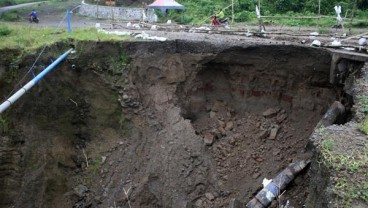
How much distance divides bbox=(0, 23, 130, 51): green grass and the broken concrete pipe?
5002 mm

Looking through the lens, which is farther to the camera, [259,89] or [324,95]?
[259,89]

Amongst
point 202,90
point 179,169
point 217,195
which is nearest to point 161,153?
point 179,169

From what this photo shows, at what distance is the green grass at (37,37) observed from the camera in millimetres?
8625

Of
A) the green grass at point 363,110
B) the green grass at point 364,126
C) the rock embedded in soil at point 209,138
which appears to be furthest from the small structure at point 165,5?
the green grass at point 364,126

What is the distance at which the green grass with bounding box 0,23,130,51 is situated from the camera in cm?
862

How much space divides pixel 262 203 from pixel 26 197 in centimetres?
488

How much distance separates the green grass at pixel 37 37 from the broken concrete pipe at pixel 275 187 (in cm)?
500

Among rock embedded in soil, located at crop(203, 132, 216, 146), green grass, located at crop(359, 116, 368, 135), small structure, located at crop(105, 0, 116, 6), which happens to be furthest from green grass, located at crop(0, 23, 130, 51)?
small structure, located at crop(105, 0, 116, 6)

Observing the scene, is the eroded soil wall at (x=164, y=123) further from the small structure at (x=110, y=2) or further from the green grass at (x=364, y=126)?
the small structure at (x=110, y=2)

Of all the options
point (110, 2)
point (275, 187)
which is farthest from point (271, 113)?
point (110, 2)

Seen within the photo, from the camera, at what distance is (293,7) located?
18406 mm

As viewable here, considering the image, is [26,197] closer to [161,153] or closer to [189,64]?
[161,153]

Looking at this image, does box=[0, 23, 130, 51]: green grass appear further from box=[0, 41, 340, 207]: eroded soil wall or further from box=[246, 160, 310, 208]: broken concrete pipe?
box=[246, 160, 310, 208]: broken concrete pipe

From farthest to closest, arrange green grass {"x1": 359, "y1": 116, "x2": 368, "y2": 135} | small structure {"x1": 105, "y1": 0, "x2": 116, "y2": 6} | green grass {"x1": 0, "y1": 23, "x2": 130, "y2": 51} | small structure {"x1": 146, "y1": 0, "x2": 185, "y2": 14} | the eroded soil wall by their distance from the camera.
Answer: small structure {"x1": 105, "y1": 0, "x2": 116, "y2": 6}, small structure {"x1": 146, "y1": 0, "x2": 185, "y2": 14}, green grass {"x1": 0, "y1": 23, "x2": 130, "y2": 51}, the eroded soil wall, green grass {"x1": 359, "y1": 116, "x2": 368, "y2": 135}
